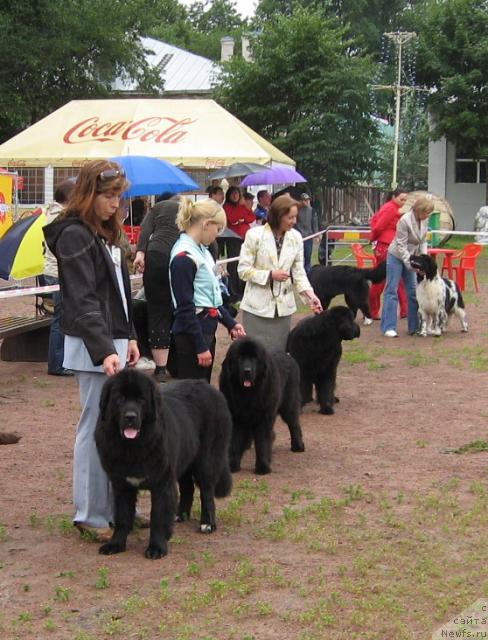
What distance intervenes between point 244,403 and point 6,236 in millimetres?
4855

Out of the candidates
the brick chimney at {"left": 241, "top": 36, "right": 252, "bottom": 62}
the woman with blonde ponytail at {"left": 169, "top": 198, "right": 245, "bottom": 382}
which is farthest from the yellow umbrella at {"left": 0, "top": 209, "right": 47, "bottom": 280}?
the brick chimney at {"left": 241, "top": 36, "right": 252, "bottom": 62}

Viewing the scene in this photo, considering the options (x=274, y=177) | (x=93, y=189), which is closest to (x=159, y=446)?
(x=93, y=189)

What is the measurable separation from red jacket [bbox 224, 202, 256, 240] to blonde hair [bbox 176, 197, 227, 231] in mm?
10395

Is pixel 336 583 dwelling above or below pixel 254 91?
below

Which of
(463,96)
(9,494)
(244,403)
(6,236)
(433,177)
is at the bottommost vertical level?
(9,494)

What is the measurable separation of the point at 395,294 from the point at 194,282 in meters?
7.89

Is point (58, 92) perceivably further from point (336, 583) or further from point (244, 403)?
point (336, 583)

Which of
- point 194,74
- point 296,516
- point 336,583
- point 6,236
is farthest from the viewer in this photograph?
point 194,74

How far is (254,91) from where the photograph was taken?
37188 millimetres

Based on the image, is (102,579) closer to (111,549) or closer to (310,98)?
(111,549)

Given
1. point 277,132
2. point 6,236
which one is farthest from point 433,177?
point 6,236

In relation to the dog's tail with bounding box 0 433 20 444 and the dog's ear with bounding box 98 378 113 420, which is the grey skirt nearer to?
the dog's tail with bounding box 0 433 20 444

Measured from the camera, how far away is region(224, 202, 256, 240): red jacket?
55.8ft

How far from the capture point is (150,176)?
1434 centimetres
